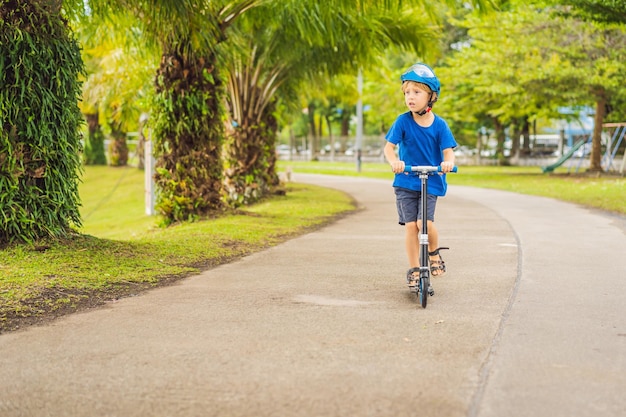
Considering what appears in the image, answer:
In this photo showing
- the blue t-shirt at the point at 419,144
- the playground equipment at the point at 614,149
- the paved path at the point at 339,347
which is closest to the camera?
the paved path at the point at 339,347

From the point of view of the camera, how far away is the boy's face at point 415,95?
621 cm

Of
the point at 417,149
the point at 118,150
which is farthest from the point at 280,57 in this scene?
the point at 118,150

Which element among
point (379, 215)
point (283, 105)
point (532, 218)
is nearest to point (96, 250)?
point (379, 215)

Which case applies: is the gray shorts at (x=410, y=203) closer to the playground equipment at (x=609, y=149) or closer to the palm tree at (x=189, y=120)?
the palm tree at (x=189, y=120)

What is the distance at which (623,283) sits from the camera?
7148mm

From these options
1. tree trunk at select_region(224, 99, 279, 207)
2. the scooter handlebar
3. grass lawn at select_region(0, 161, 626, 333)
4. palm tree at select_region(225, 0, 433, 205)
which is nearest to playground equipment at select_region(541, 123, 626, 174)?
grass lawn at select_region(0, 161, 626, 333)

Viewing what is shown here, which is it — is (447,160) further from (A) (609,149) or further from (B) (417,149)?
(A) (609,149)

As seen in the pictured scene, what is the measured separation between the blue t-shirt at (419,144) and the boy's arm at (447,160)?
4cm

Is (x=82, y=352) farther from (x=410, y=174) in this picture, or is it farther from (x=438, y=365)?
(x=410, y=174)

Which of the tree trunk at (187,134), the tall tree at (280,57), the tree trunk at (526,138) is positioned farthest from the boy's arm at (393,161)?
the tree trunk at (526,138)

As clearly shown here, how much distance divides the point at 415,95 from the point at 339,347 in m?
2.30

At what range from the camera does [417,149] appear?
254 inches

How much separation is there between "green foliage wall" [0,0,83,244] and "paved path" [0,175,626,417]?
191cm

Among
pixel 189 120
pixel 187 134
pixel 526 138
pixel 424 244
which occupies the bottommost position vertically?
pixel 424 244
